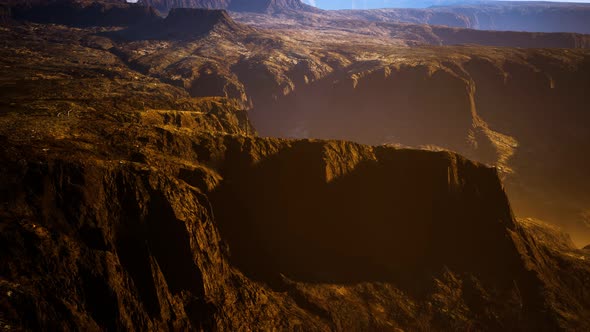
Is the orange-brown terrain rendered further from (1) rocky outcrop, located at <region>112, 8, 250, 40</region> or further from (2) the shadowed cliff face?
(1) rocky outcrop, located at <region>112, 8, 250, 40</region>

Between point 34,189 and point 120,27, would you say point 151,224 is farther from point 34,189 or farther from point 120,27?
point 120,27

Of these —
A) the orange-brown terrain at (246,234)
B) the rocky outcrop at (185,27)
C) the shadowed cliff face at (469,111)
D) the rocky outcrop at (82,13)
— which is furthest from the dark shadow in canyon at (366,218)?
the rocky outcrop at (82,13)

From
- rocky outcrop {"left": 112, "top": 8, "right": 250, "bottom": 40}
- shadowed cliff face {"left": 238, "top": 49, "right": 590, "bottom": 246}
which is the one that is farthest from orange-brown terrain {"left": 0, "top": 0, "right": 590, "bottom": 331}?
rocky outcrop {"left": 112, "top": 8, "right": 250, "bottom": 40}

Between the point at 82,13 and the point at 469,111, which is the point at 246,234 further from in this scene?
the point at 82,13

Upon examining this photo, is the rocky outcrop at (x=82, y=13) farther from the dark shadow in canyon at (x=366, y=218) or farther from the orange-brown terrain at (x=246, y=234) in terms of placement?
the dark shadow in canyon at (x=366, y=218)

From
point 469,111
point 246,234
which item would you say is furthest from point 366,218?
point 469,111

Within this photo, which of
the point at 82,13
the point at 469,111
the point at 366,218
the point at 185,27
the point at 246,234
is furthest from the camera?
the point at 82,13

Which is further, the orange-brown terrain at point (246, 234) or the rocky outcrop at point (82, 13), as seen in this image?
the rocky outcrop at point (82, 13)

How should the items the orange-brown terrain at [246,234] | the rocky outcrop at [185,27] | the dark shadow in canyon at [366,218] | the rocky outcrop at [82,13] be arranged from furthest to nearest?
the rocky outcrop at [82,13]
the rocky outcrop at [185,27]
the dark shadow in canyon at [366,218]
the orange-brown terrain at [246,234]

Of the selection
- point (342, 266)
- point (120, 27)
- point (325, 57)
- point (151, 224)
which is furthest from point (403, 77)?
point (120, 27)

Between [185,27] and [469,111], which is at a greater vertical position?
Result: [185,27]

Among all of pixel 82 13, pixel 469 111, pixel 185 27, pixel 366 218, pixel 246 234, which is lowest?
pixel 246 234
